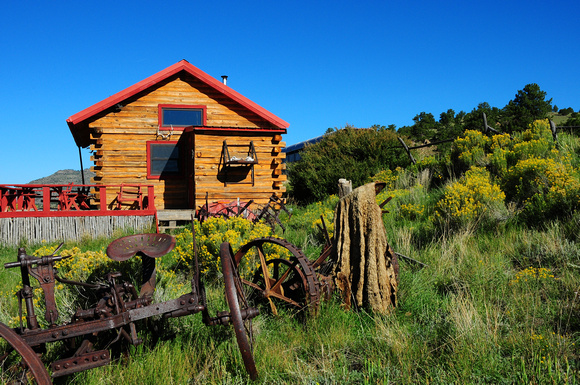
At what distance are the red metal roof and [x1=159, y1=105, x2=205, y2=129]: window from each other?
90 cm

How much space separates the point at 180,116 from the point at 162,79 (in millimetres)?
1310

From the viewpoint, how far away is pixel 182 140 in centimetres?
1360

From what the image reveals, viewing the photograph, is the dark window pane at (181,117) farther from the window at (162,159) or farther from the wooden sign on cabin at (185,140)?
the window at (162,159)

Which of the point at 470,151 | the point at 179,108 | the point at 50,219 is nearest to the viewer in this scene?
the point at 50,219

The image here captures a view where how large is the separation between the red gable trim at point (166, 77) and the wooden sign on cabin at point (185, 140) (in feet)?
0.09

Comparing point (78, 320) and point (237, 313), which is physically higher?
point (237, 313)

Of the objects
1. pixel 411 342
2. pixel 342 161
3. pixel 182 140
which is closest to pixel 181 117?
pixel 182 140

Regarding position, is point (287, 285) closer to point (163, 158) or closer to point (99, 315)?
point (99, 315)

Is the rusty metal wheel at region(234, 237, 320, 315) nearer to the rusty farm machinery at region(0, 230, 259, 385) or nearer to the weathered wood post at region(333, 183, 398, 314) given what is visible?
the weathered wood post at region(333, 183, 398, 314)

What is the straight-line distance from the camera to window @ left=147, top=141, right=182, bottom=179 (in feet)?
44.0

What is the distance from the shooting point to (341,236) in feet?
15.7

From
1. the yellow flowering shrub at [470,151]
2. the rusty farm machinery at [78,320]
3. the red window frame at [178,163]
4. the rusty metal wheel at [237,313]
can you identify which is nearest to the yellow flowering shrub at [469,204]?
the yellow flowering shrub at [470,151]

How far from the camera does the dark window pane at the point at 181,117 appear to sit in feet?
44.7

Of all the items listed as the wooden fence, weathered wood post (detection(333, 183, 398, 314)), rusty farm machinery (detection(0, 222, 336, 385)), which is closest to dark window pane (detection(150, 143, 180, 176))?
the wooden fence
